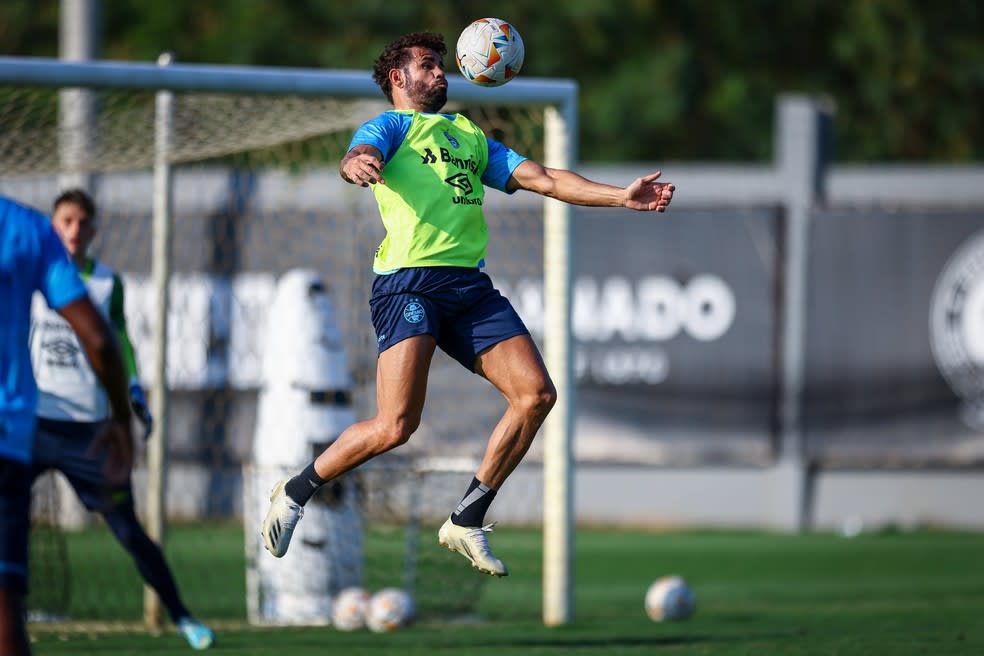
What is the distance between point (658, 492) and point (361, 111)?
6.85m

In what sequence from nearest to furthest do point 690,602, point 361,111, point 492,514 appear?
point 690,602 → point 361,111 → point 492,514

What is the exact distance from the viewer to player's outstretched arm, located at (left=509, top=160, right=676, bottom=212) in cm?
623

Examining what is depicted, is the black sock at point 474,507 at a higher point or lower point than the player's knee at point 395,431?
lower

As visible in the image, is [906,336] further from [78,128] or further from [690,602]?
[78,128]

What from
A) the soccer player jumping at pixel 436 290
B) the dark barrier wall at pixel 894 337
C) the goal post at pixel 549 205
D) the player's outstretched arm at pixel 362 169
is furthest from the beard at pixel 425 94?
the dark barrier wall at pixel 894 337

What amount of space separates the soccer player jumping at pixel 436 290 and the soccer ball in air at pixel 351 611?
8.41 feet

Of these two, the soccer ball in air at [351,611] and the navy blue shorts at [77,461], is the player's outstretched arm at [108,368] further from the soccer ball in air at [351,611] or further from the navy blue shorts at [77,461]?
the soccer ball in air at [351,611]

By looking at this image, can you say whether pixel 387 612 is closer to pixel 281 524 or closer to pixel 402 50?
pixel 281 524

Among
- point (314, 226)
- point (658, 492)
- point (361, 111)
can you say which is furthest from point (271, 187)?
point (361, 111)

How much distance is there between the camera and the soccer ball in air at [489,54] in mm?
6367

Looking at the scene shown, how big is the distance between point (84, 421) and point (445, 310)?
2.76m

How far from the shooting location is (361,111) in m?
10.1

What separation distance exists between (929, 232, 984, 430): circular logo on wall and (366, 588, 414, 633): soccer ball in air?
774cm

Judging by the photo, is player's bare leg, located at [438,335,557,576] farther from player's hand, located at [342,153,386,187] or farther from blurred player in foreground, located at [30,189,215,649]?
blurred player in foreground, located at [30,189,215,649]
